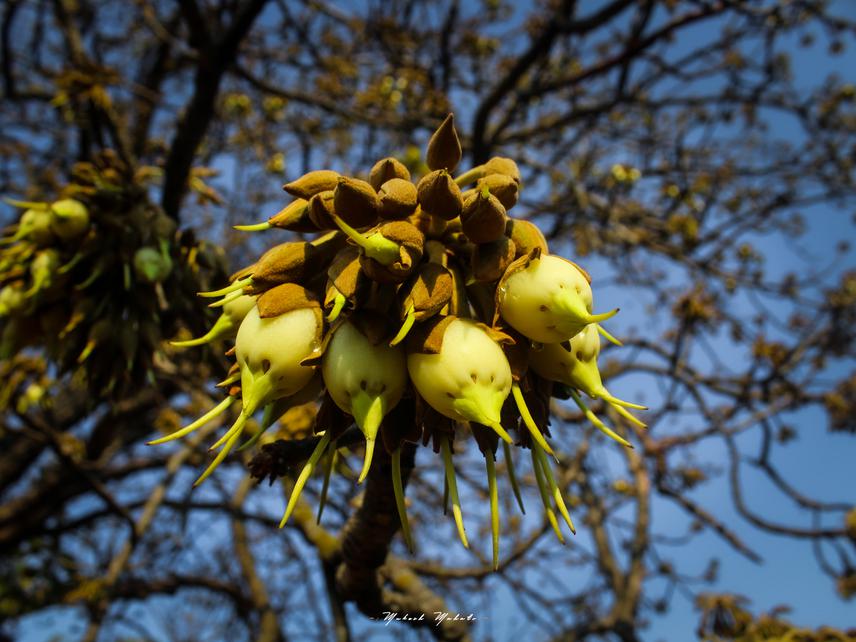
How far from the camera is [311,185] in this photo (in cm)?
114

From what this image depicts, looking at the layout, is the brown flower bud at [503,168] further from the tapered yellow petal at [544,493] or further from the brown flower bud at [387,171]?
the tapered yellow petal at [544,493]

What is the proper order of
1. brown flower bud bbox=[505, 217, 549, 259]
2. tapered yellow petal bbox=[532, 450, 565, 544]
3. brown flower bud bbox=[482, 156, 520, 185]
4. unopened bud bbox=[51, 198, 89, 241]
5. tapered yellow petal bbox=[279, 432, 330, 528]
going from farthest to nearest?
unopened bud bbox=[51, 198, 89, 241] < brown flower bud bbox=[482, 156, 520, 185] < brown flower bud bbox=[505, 217, 549, 259] < tapered yellow petal bbox=[532, 450, 565, 544] < tapered yellow petal bbox=[279, 432, 330, 528]

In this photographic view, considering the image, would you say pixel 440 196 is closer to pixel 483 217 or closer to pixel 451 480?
pixel 483 217

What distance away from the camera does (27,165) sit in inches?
218

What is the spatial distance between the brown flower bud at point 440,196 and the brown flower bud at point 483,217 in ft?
0.08

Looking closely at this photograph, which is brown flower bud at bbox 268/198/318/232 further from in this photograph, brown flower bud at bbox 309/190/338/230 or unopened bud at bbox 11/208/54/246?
unopened bud at bbox 11/208/54/246

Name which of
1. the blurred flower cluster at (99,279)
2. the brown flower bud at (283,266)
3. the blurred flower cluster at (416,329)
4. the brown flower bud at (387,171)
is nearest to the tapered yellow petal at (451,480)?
the blurred flower cluster at (416,329)

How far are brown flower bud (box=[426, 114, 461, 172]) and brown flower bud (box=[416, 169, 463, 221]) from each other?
130mm

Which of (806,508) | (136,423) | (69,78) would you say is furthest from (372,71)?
(806,508)

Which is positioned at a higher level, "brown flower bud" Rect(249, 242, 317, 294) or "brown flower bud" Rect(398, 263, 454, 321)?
"brown flower bud" Rect(398, 263, 454, 321)

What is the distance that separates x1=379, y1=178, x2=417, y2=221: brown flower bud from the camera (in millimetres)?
996

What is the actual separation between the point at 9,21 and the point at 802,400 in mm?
6068

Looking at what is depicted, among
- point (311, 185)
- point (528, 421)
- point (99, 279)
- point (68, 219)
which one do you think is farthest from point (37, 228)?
point (528, 421)

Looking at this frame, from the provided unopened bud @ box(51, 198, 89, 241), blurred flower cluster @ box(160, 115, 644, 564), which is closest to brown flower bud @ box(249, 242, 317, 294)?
blurred flower cluster @ box(160, 115, 644, 564)
